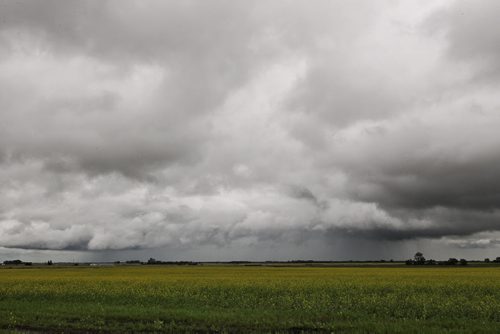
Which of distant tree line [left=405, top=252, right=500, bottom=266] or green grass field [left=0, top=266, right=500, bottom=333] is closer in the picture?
green grass field [left=0, top=266, right=500, bottom=333]

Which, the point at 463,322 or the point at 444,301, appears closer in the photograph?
the point at 463,322

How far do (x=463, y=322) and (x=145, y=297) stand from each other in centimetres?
2162

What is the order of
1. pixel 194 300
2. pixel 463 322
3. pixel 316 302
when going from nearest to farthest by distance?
pixel 463 322
pixel 316 302
pixel 194 300

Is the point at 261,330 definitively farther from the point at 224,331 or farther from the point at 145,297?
the point at 145,297

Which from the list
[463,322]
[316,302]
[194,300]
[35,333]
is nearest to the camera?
[35,333]

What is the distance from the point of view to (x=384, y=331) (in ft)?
60.0

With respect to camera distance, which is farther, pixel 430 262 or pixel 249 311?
pixel 430 262

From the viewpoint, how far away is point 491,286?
38.5 m

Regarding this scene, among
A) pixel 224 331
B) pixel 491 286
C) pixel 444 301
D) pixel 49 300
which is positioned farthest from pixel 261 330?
pixel 491 286

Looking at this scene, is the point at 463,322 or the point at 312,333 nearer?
the point at 312,333

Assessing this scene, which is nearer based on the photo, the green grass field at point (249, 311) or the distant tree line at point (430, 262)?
the green grass field at point (249, 311)

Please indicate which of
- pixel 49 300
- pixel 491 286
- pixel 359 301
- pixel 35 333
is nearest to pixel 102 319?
pixel 35 333

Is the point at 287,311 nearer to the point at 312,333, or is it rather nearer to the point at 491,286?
the point at 312,333

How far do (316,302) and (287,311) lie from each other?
4213 millimetres
